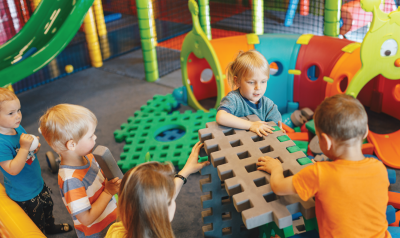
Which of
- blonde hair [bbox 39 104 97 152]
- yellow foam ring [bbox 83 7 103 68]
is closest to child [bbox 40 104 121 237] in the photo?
blonde hair [bbox 39 104 97 152]

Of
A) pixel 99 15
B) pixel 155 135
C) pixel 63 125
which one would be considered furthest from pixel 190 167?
pixel 99 15

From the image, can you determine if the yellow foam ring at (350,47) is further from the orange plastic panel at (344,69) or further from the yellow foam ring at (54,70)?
the yellow foam ring at (54,70)

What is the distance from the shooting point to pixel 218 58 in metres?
2.65

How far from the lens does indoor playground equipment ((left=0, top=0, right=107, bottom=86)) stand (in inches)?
110

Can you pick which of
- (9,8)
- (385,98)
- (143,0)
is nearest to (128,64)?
(143,0)

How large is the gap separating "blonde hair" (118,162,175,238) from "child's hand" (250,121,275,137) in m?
0.50

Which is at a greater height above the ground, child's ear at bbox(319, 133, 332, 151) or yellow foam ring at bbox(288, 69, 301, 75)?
child's ear at bbox(319, 133, 332, 151)

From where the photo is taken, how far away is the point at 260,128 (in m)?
1.31

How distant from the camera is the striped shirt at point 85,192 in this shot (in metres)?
1.12

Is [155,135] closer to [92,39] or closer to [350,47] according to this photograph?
[350,47]

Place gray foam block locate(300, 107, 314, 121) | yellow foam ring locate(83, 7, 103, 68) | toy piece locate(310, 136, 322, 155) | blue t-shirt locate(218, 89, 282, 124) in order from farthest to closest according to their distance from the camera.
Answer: yellow foam ring locate(83, 7, 103, 68) → gray foam block locate(300, 107, 314, 121) → toy piece locate(310, 136, 322, 155) → blue t-shirt locate(218, 89, 282, 124)

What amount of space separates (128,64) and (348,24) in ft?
9.67

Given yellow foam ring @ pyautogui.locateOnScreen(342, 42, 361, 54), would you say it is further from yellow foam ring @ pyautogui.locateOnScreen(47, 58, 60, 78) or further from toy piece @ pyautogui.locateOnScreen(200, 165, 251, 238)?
yellow foam ring @ pyautogui.locateOnScreen(47, 58, 60, 78)

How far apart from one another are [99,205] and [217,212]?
51 centimetres
